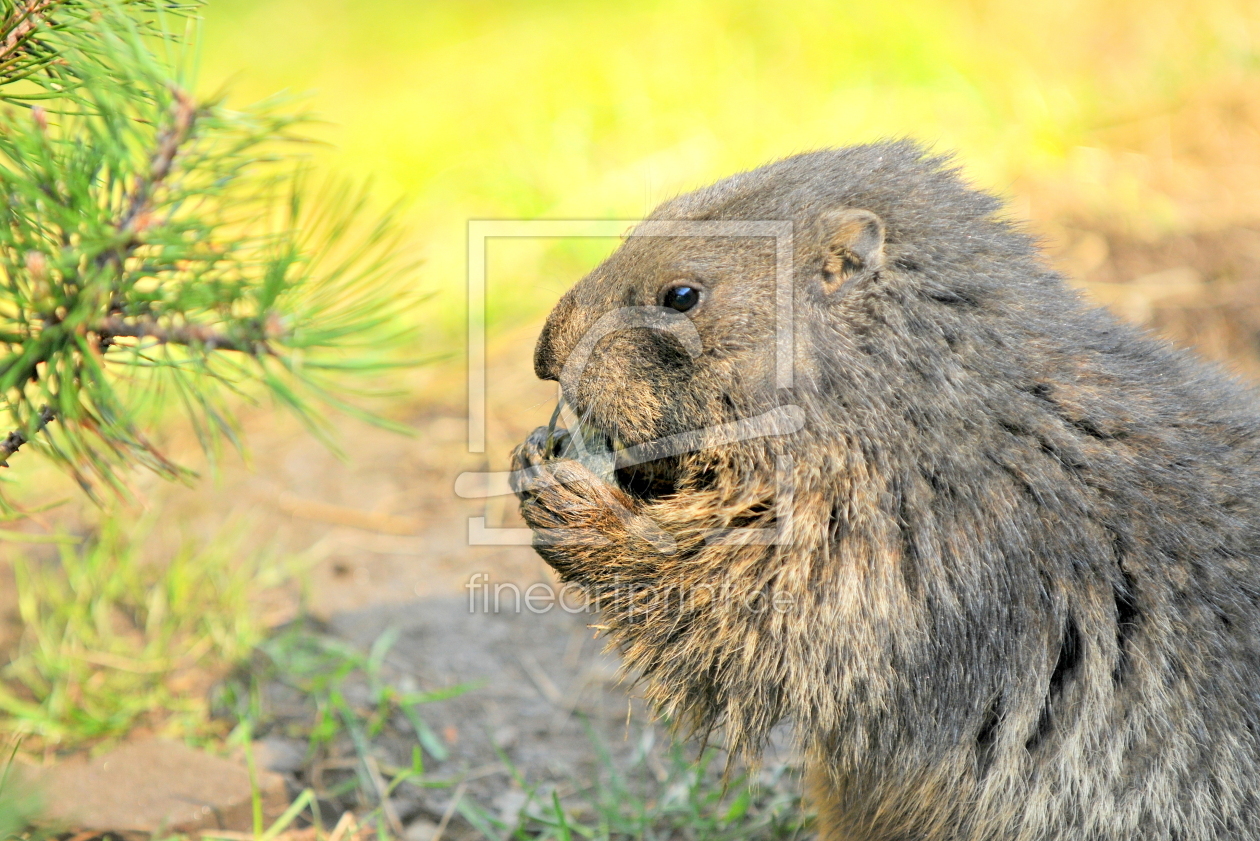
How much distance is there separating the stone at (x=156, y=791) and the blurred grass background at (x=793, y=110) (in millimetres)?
3066

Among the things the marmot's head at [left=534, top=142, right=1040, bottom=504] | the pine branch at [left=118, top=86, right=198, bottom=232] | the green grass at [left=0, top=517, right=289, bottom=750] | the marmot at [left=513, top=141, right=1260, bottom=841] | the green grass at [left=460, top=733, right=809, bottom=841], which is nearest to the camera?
the pine branch at [left=118, top=86, right=198, bottom=232]

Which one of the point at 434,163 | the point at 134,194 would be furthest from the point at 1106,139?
the point at 134,194

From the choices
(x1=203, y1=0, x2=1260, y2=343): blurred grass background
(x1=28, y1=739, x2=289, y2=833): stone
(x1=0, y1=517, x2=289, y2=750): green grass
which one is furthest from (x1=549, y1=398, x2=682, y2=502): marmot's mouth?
(x1=203, y1=0, x2=1260, y2=343): blurred grass background

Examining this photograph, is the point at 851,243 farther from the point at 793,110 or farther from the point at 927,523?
the point at 793,110

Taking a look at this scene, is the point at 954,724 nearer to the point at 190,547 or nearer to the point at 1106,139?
the point at 190,547

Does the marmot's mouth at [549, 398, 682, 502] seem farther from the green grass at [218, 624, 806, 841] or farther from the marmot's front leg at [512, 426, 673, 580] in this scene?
the green grass at [218, 624, 806, 841]

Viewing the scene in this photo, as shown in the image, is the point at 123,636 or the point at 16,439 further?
the point at 123,636

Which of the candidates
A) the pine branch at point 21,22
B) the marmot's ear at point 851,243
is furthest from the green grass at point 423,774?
the pine branch at point 21,22

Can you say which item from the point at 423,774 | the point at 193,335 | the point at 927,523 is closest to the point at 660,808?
the point at 423,774

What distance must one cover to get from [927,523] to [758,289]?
65 centimetres

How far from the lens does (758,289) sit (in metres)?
2.49

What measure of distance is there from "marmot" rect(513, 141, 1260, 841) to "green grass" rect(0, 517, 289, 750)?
1.75m

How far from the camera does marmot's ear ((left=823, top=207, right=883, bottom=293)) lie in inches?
95.3

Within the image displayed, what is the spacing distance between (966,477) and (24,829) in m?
2.28
